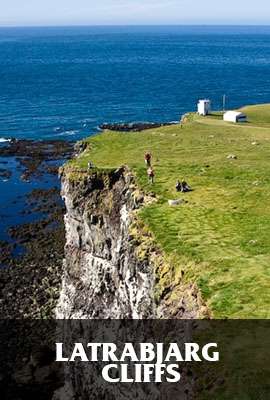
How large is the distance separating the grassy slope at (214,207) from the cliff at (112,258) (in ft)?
3.58

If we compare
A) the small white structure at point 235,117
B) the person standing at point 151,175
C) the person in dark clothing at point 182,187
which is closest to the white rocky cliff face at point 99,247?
the person standing at point 151,175

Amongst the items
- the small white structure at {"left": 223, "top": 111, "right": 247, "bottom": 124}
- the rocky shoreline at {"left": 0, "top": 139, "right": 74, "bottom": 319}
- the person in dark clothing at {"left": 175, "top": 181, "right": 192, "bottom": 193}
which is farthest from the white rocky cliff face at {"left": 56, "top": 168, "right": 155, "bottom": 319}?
the small white structure at {"left": 223, "top": 111, "right": 247, "bottom": 124}

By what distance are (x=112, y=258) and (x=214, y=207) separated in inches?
368

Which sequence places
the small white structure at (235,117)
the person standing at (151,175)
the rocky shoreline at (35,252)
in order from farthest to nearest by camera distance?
the small white structure at (235,117)
the rocky shoreline at (35,252)
the person standing at (151,175)

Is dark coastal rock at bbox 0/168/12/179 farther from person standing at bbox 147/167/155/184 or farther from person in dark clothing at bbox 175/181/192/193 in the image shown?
person in dark clothing at bbox 175/181/192/193

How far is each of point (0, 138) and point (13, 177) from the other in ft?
93.7

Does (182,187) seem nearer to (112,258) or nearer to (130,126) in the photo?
(112,258)

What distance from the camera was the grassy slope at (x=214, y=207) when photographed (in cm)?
2531

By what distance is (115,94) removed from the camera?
183500 millimetres

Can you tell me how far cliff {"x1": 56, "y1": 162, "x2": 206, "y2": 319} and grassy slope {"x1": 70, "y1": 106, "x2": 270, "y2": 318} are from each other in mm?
1092

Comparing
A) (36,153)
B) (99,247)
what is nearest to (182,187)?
(99,247)

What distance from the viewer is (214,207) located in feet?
116

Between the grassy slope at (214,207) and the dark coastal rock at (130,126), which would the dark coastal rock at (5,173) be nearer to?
the dark coastal rock at (130,126)

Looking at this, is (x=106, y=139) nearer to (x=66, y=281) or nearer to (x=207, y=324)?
(x=66, y=281)
